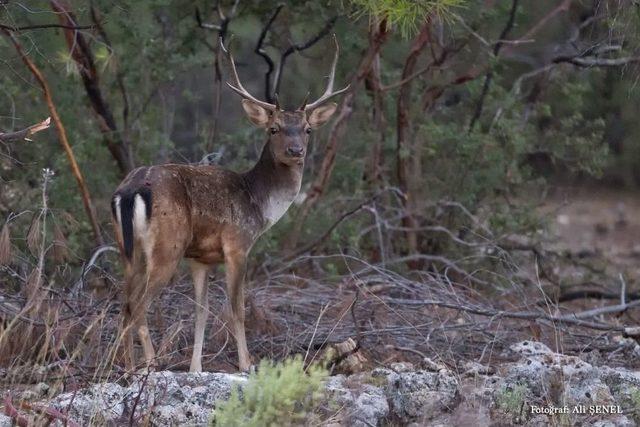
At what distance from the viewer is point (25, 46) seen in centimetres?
1050

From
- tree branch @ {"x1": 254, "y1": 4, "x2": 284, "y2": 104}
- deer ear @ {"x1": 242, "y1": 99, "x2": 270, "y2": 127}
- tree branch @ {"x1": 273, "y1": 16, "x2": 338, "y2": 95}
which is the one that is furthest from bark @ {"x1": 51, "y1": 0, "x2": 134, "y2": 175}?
deer ear @ {"x1": 242, "y1": 99, "x2": 270, "y2": 127}

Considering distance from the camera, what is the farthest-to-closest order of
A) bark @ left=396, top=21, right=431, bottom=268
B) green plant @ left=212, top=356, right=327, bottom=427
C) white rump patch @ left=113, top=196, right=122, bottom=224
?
bark @ left=396, top=21, right=431, bottom=268
white rump patch @ left=113, top=196, right=122, bottom=224
green plant @ left=212, top=356, right=327, bottom=427

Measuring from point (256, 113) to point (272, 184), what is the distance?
594 mm

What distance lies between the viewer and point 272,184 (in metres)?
9.82

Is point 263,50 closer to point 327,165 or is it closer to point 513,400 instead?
point 327,165

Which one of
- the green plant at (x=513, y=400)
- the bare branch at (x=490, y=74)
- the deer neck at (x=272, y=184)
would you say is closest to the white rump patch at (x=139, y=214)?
the deer neck at (x=272, y=184)

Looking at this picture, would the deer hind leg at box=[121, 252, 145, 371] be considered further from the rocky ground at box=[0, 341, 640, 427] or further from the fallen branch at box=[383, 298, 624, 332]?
the fallen branch at box=[383, 298, 624, 332]

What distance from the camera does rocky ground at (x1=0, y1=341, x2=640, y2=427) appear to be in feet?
23.7

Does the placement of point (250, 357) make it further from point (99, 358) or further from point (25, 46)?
point (25, 46)

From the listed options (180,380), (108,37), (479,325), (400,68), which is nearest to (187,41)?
(108,37)

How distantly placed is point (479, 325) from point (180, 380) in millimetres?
2812

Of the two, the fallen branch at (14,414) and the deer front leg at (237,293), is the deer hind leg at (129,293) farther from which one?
the fallen branch at (14,414)

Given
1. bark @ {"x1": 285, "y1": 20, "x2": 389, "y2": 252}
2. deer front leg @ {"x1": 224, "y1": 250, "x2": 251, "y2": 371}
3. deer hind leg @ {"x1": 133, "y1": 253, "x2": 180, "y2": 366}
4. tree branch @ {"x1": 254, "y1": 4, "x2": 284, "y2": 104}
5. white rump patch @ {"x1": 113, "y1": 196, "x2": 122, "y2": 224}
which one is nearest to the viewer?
white rump patch @ {"x1": 113, "y1": 196, "x2": 122, "y2": 224}

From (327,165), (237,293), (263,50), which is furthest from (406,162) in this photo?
(237,293)
